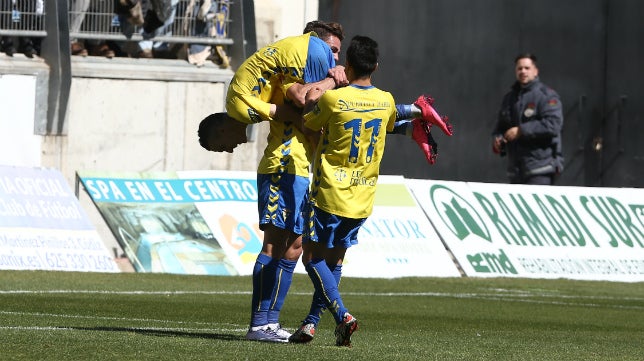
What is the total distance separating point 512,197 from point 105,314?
8.68m

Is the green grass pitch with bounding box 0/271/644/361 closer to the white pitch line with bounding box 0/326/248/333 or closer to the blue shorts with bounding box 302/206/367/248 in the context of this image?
the white pitch line with bounding box 0/326/248/333

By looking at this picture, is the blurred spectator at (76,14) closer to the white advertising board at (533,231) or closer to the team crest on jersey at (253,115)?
the white advertising board at (533,231)

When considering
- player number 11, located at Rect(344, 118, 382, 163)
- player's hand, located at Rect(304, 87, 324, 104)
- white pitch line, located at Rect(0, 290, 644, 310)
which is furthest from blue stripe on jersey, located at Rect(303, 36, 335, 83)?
white pitch line, located at Rect(0, 290, 644, 310)

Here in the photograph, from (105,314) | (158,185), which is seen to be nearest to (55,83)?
(158,185)

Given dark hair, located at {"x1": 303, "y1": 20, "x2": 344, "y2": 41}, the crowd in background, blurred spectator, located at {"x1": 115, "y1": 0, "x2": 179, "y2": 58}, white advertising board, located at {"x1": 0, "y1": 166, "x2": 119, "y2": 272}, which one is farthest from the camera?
blurred spectator, located at {"x1": 115, "y1": 0, "x2": 179, "y2": 58}

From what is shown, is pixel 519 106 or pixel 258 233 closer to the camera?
pixel 258 233

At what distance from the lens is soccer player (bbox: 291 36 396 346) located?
9.58 m

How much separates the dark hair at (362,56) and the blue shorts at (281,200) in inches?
28.9

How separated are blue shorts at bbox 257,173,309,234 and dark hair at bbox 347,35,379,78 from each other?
28.9 inches

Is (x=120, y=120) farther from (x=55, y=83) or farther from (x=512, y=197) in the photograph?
(x=512, y=197)

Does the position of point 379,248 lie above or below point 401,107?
below

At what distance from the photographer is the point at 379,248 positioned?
1850 centimetres

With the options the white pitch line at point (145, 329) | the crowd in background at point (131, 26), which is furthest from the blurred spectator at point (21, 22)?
the white pitch line at point (145, 329)

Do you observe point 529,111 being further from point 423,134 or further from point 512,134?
point 423,134
